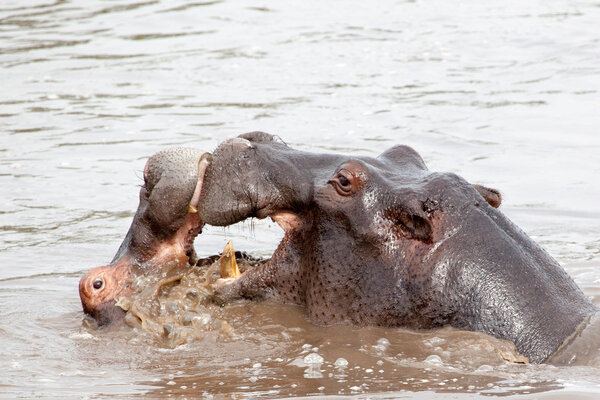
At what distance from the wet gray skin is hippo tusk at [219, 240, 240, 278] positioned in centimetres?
42

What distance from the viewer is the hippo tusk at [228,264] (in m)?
6.82

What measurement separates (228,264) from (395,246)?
1.27 meters

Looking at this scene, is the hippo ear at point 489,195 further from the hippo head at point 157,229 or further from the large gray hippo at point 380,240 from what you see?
the hippo head at point 157,229

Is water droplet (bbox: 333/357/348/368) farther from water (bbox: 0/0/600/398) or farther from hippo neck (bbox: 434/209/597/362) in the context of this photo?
hippo neck (bbox: 434/209/597/362)

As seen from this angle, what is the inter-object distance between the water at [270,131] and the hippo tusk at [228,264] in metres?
0.26

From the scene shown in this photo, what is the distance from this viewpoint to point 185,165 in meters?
6.42

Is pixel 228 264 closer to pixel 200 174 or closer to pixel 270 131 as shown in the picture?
pixel 200 174

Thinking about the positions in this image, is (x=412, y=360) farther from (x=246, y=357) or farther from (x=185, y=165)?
(x=185, y=165)

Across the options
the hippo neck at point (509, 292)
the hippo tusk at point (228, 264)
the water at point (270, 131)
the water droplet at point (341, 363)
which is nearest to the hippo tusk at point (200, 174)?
the hippo tusk at point (228, 264)

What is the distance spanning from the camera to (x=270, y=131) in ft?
41.1

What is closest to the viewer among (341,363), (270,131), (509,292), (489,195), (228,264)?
(509,292)

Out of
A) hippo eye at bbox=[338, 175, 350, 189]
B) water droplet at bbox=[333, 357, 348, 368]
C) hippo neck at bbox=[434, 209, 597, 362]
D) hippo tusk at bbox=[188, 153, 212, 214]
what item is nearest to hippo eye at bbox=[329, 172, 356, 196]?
hippo eye at bbox=[338, 175, 350, 189]

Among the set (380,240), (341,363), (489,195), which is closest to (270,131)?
(489,195)

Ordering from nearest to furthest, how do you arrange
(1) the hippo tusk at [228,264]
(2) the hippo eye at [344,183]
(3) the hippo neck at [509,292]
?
(3) the hippo neck at [509,292] < (2) the hippo eye at [344,183] < (1) the hippo tusk at [228,264]
